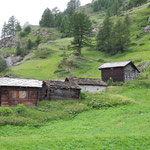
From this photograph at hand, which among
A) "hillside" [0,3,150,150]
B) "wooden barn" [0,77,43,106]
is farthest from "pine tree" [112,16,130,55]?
"wooden barn" [0,77,43,106]

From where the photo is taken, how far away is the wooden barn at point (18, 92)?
26578 mm

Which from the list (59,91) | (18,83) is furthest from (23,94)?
(59,91)

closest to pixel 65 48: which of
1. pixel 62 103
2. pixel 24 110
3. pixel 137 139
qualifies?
pixel 62 103

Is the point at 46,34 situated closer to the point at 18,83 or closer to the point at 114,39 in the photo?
the point at 114,39

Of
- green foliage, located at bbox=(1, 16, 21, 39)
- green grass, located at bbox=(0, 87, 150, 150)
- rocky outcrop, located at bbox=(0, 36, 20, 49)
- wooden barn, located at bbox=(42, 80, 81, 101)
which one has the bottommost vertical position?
green grass, located at bbox=(0, 87, 150, 150)

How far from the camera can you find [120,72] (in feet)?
155

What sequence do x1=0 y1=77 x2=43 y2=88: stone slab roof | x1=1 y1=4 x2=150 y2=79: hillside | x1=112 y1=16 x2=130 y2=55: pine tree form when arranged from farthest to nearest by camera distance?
x1=112 y1=16 x2=130 y2=55: pine tree → x1=1 y1=4 x2=150 y2=79: hillside → x1=0 y1=77 x2=43 y2=88: stone slab roof

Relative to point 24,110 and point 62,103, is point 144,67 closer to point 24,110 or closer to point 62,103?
point 62,103

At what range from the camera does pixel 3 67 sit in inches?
2886

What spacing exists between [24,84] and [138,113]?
600 inches

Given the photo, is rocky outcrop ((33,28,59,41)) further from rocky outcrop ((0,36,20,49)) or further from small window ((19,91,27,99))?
small window ((19,91,27,99))

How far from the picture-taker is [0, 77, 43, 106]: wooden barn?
26578 mm

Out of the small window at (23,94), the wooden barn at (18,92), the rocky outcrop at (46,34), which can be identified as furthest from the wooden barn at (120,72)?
the rocky outcrop at (46,34)

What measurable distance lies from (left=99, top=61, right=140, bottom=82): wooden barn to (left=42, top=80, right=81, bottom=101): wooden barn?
58.4ft
